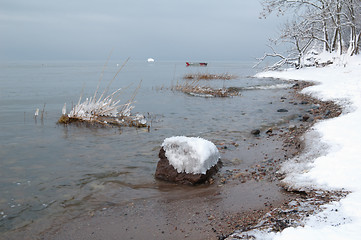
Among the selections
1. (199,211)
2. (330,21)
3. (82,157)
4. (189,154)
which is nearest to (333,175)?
(199,211)

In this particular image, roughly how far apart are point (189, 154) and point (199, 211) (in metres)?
1.48

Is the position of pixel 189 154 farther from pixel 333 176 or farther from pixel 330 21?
pixel 330 21

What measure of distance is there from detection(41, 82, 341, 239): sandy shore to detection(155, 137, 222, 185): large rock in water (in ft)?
0.63

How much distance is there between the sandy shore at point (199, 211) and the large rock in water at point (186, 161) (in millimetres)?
192

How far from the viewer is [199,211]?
181 inches

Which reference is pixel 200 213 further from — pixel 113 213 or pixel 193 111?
pixel 193 111

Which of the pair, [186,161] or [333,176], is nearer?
[333,176]

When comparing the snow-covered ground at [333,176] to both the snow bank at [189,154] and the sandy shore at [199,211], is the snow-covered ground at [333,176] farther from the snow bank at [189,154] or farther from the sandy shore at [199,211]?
the snow bank at [189,154]

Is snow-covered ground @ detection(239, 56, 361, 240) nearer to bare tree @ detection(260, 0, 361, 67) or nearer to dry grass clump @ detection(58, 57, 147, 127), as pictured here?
dry grass clump @ detection(58, 57, 147, 127)

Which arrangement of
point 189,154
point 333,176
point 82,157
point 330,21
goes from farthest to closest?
point 330,21 < point 82,157 < point 189,154 < point 333,176

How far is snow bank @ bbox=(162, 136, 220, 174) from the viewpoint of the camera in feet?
18.9

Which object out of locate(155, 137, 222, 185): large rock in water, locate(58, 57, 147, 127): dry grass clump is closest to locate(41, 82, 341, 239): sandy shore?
locate(155, 137, 222, 185): large rock in water

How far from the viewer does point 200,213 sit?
4.52 metres

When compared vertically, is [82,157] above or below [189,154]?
below
